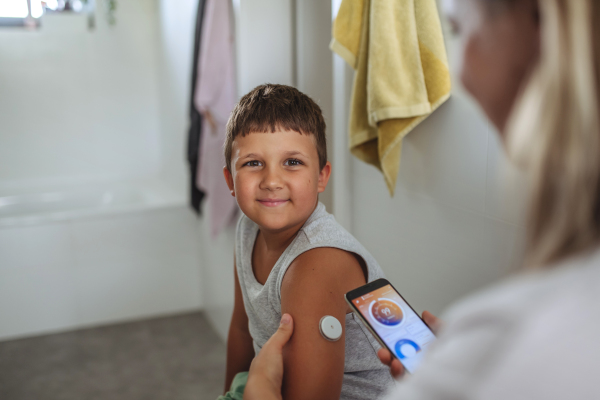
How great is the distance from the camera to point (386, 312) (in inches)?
27.2

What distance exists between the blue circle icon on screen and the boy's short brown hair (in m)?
0.42

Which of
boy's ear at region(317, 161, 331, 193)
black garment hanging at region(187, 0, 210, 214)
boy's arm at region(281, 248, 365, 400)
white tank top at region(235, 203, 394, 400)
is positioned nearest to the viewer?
boy's arm at region(281, 248, 365, 400)

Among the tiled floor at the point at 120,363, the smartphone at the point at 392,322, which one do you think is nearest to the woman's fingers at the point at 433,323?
the smartphone at the point at 392,322

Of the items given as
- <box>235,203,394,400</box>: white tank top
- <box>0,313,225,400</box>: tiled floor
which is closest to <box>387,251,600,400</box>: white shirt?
<box>235,203,394,400</box>: white tank top

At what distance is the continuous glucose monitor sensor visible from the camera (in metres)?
0.74

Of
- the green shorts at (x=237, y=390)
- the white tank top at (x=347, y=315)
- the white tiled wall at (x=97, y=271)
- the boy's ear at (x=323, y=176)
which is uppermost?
the boy's ear at (x=323, y=176)

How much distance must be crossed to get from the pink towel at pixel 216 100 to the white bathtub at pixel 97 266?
1.41ft

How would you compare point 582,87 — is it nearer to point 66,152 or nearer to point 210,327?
point 210,327

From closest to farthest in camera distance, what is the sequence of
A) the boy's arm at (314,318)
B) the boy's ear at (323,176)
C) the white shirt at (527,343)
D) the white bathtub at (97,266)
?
the white shirt at (527,343)
the boy's arm at (314,318)
the boy's ear at (323,176)
the white bathtub at (97,266)

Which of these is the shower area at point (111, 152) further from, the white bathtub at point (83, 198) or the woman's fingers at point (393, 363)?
the woman's fingers at point (393, 363)

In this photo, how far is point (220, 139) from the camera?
6.46ft

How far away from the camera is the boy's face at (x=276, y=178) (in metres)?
0.90

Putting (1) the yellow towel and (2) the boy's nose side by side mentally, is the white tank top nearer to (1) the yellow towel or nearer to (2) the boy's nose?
(2) the boy's nose

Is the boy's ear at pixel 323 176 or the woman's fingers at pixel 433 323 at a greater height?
the boy's ear at pixel 323 176
